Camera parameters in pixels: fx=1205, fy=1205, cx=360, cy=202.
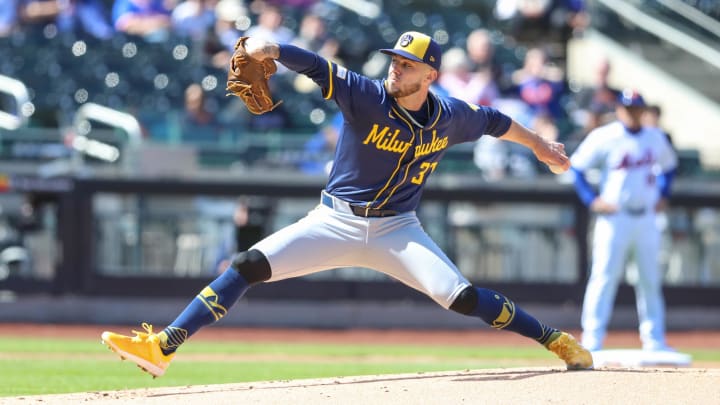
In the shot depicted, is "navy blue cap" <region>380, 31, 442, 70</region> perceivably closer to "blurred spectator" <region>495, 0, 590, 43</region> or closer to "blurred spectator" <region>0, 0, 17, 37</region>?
"blurred spectator" <region>495, 0, 590, 43</region>

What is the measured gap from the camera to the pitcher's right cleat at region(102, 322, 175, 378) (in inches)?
232

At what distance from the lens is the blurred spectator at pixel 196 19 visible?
49.6 ft

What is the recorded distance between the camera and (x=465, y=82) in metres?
13.9

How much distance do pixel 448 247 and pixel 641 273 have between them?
3583 millimetres

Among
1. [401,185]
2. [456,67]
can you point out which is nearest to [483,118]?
[401,185]

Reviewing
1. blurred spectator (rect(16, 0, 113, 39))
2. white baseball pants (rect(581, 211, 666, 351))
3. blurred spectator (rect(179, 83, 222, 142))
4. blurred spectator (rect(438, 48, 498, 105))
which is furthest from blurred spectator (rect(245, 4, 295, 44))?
white baseball pants (rect(581, 211, 666, 351))

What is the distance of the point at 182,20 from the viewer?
15258 mm

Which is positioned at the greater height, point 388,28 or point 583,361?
point 388,28

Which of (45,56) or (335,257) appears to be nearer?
(335,257)

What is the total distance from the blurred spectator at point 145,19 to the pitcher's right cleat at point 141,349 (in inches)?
386

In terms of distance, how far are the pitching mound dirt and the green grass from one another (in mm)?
1287

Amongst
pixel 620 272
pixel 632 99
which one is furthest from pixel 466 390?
pixel 632 99

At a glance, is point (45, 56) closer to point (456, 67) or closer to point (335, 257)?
point (456, 67)

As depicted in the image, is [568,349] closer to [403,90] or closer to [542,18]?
[403,90]
